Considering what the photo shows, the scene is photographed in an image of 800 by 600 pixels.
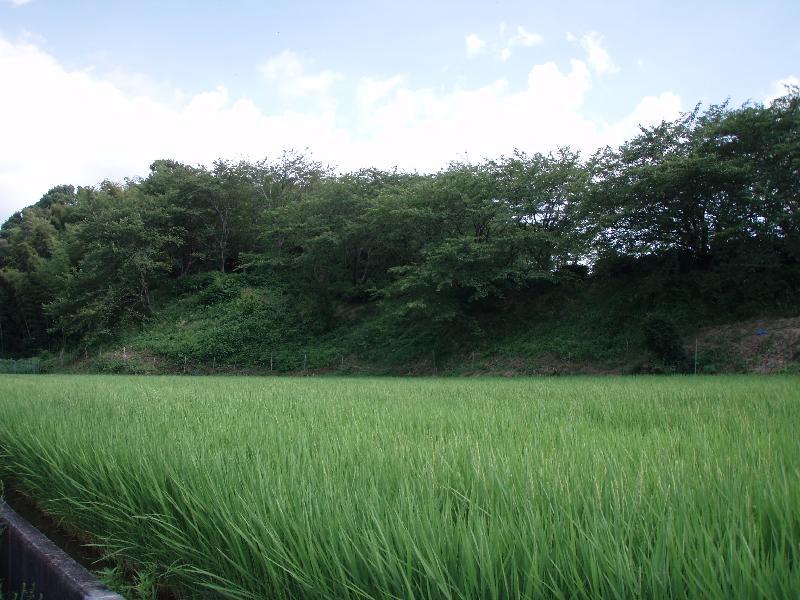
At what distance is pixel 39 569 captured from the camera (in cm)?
221

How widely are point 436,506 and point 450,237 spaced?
1901 cm

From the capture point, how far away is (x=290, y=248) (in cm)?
2920

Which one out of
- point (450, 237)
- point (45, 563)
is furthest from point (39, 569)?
point (450, 237)

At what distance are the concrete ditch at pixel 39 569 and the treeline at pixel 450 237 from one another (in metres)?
16.0

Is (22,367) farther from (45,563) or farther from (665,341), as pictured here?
(45,563)

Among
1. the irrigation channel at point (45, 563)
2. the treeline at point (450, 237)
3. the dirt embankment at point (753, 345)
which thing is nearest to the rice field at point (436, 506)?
the irrigation channel at point (45, 563)

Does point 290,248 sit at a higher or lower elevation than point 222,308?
Answer: higher

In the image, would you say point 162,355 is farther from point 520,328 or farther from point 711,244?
point 711,244

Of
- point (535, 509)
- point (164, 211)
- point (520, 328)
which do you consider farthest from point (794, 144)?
point (164, 211)

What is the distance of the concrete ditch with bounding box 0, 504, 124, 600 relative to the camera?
1.84 metres

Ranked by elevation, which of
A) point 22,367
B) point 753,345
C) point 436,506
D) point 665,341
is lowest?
point 22,367

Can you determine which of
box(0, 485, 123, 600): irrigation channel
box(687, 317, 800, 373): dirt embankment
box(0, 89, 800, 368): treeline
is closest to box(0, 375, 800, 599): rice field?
box(0, 485, 123, 600): irrigation channel

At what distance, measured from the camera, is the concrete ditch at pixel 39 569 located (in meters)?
1.84

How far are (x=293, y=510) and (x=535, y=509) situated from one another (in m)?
0.73
